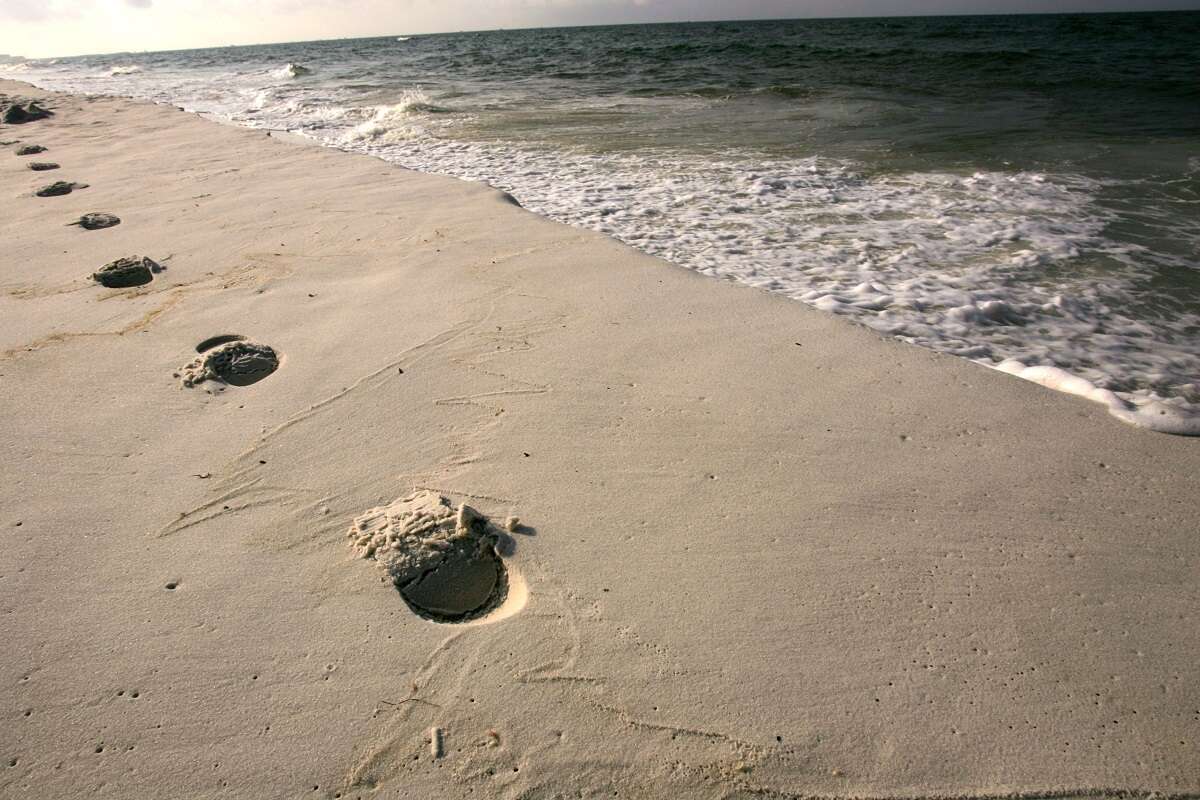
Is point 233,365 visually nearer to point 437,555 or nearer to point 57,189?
point 437,555

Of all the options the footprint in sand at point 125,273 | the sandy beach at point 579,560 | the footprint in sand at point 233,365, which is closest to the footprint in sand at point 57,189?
the footprint in sand at point 125,273

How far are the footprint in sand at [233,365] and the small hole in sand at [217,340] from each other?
0.08 m

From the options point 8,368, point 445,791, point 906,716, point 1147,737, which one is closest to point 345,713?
point 445,791

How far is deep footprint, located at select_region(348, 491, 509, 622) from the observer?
1.65 m

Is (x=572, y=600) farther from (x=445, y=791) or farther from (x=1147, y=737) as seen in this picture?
(x=1147, y=737)

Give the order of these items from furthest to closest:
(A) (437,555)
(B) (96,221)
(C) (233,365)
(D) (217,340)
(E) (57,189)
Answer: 1. (E) (57,189)
2. (B) (96,221)
3. (D) (217,340)
4. (C) (233,365)
5. (A) (437,555)

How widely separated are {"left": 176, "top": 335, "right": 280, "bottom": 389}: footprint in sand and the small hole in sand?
0.26 feet

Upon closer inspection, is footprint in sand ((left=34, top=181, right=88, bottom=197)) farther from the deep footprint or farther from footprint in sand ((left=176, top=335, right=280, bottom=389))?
the deep footprint

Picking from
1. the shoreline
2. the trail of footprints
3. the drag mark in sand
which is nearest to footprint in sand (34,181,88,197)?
the drag mark in sand

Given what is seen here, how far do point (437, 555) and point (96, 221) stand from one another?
4.41m

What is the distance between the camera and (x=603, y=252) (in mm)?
3805

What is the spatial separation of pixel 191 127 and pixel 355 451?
914 centimetres

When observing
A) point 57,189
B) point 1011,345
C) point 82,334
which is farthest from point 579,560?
point 57,189

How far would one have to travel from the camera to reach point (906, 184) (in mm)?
5492
